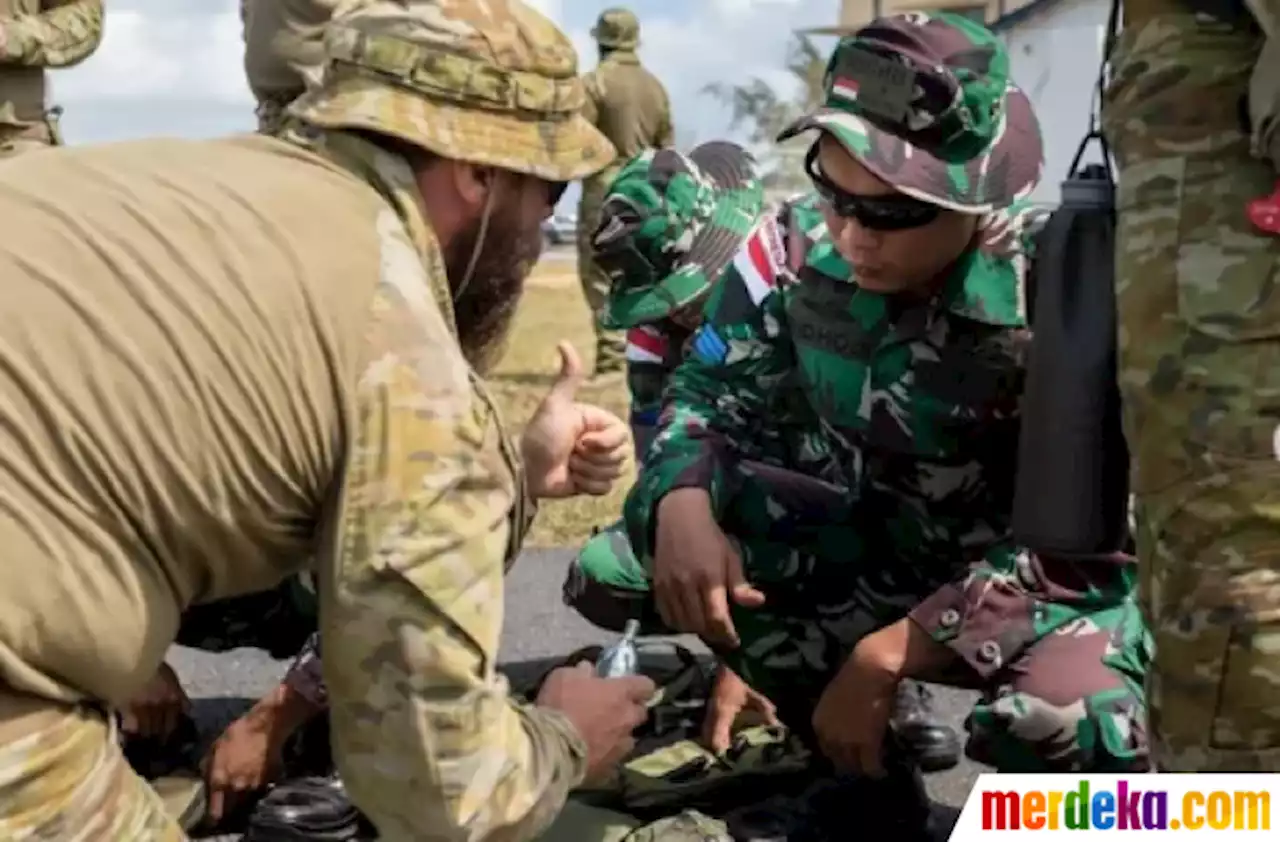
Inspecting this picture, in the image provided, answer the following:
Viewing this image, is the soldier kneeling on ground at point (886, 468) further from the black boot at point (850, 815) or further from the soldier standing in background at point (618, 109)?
the soldier standing in background at point (618, 109)

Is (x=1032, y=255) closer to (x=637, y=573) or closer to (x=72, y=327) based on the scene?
(x=637, y=573)

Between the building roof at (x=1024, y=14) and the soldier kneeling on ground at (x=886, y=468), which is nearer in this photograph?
the soldier kneeling on ground at (x=886, y=468)

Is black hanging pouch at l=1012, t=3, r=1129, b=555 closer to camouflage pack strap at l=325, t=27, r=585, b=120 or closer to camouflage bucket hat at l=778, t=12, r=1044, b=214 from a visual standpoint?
camouflage bucket hat at l=778, t=12, r=1044, b=214

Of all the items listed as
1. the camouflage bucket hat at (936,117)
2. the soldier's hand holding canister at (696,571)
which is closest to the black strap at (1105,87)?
the camouflage bucket hat at (936,117)

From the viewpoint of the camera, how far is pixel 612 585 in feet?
10.9

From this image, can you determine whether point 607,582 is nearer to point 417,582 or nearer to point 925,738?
point 925,738

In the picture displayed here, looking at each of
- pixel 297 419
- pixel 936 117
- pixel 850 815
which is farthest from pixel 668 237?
pixel 297 419

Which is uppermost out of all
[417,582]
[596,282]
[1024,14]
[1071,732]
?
[417,582]

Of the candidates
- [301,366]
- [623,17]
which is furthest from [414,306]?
[623,17]

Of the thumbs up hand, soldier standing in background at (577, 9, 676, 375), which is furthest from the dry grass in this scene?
soldier standing in background at (577, 9, 676, 375)

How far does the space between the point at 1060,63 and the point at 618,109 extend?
632cm

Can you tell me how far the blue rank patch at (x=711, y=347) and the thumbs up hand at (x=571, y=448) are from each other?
0.75 metres

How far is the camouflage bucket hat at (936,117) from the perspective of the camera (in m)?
2.44

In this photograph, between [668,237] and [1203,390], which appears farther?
[668,237]
